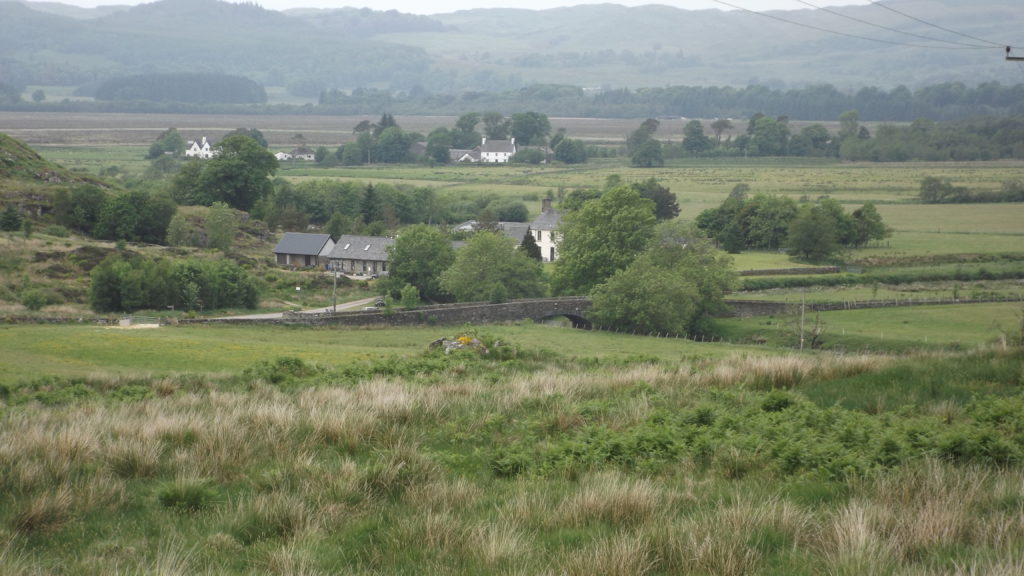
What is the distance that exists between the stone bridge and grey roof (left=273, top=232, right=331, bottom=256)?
27.6m

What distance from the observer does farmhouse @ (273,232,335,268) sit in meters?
87.4

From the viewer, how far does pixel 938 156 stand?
639ft

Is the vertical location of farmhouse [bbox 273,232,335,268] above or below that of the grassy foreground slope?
below

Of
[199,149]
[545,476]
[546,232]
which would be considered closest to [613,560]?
[545,476]

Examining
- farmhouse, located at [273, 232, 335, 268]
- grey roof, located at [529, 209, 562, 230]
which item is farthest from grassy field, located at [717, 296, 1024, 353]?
farmhouse, located at [273, 232, 335, 268]

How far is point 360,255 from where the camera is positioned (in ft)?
279

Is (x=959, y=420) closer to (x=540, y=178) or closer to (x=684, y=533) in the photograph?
(x=684, y=533)

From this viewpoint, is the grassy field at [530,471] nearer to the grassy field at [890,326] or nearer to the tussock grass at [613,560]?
the tussock grass at [613,560]

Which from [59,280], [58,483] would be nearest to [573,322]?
[59,280]

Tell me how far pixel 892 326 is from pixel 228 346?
3756 cm

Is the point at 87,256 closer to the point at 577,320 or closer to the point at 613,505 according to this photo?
the point at 577,320

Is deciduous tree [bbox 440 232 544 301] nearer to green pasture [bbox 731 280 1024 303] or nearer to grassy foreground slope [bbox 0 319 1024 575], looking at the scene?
green pasture [bbox 731 280 1024 303]

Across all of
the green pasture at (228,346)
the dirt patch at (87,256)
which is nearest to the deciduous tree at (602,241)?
the green pasture at (228,346)

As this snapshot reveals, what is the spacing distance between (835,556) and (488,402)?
7.98 m
